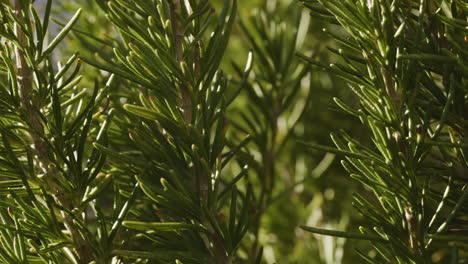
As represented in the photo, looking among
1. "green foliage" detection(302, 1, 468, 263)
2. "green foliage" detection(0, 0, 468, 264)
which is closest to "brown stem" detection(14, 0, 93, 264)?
"green foliage" detection(0, 0, 468, 264)

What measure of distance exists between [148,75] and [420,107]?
15 cm

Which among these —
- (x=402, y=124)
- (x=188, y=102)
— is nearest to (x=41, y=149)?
(x=188, y=102)

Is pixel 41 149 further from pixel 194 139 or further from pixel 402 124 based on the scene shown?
pixel 402 124

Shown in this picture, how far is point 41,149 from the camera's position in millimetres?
346

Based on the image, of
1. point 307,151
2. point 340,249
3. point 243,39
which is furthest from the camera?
point 243,39

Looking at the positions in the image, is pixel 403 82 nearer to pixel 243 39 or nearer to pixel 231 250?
pixel 231 250

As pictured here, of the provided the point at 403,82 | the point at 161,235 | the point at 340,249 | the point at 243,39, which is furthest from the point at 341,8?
the point at 243,39

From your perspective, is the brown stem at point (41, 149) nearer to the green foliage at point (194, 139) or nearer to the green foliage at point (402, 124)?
the green foliage at point (194, 139)

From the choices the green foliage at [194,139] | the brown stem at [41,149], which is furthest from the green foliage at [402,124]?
the brown stem at [41,149]

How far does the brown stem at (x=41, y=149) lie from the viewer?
34cm

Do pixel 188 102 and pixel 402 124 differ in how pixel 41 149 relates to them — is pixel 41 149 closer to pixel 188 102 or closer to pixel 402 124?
pixel 188 102

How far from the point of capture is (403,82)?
0.32m

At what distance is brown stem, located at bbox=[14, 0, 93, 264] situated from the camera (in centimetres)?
34

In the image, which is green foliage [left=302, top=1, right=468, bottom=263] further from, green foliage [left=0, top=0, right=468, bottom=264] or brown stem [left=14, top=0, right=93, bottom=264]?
brown stem [left=14, top=0, right=93, bottom=264]
